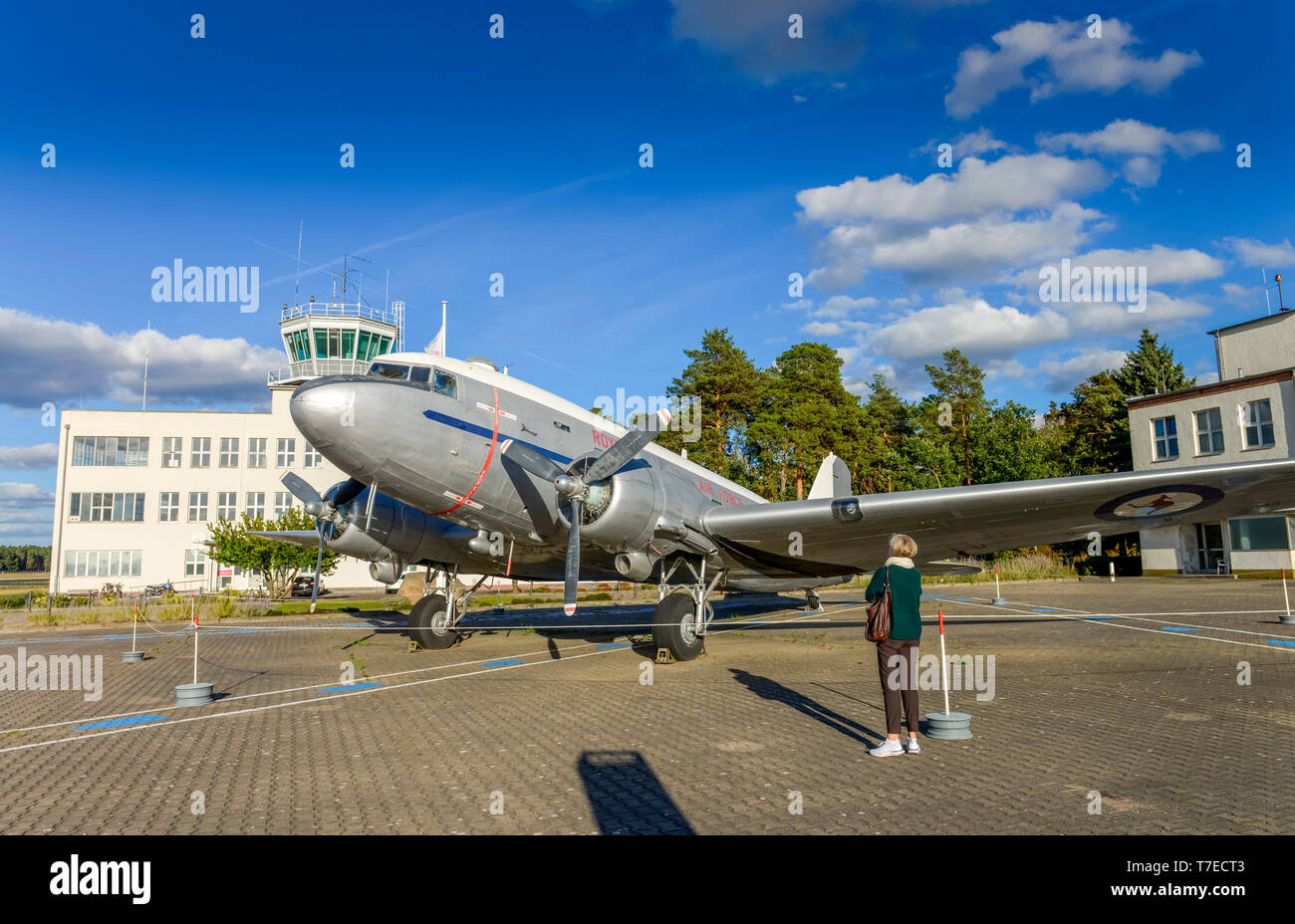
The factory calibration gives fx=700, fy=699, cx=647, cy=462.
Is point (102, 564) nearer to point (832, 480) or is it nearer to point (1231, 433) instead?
point (832, 480)

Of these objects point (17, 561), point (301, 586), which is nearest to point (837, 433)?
point (301, 586)

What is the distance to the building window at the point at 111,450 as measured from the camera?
51.0m

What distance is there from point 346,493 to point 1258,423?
42557 millimetres

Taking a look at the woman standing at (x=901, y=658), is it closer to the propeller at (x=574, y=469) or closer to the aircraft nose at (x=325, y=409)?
the propeller at (x=574, y=469)

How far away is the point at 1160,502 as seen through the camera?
12.8m

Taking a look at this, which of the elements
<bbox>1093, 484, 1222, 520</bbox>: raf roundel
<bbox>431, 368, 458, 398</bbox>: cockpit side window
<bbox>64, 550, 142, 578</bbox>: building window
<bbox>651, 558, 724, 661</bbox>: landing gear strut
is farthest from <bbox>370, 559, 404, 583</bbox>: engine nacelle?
<bbox>64, 550, 142, 578</bbox>: building window

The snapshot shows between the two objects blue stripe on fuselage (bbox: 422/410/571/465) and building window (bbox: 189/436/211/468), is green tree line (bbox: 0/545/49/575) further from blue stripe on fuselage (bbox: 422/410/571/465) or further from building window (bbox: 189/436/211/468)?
blue stripe on fuselage (bbox: 422/410/571/465)

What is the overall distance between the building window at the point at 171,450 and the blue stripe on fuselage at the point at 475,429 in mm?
50690

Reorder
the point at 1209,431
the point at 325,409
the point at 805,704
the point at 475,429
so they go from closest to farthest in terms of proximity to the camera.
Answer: the point at 805,704 → the point at 325,409 → the point at 475,429 → the point at 1209,431

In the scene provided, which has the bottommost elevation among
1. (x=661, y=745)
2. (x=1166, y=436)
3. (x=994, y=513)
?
(x=661, y=745)

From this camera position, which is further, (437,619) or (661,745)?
(437,619)
